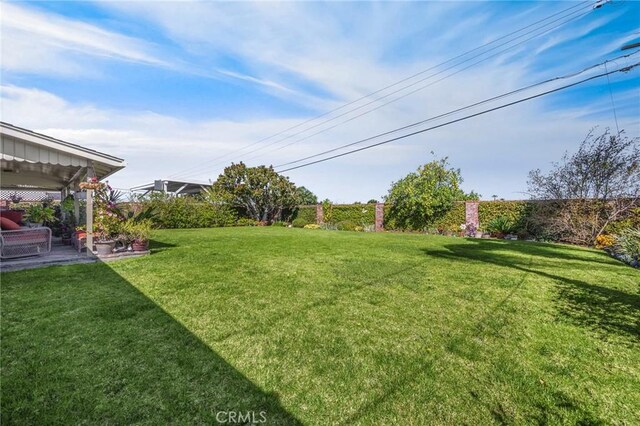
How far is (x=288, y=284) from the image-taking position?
5.13 m

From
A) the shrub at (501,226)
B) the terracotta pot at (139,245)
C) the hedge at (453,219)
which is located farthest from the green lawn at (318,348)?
the hedge at (453,219)

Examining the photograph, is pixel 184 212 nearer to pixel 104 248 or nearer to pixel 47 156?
pixel 104 248

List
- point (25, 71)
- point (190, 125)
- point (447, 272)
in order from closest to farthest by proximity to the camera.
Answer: point (447, 272) < point (25, 71) < point (190, 125)

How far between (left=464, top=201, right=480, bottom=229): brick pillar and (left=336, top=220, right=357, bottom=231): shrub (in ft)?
23.2

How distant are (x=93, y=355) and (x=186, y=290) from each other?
6.54 feet

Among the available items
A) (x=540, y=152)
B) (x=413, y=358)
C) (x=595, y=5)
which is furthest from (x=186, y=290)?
(x=540, y=152)

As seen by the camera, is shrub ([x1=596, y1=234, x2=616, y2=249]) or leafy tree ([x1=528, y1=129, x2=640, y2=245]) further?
leafy tree ([x1=528, y1=129, x2=640, y2=245])

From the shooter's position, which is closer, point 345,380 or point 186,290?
point 345,380

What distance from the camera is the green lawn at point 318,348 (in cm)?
207

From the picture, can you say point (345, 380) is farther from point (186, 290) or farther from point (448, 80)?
point (448, 80)

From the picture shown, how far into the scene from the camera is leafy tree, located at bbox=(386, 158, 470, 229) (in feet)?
56.5

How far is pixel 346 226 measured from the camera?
66.4 feet

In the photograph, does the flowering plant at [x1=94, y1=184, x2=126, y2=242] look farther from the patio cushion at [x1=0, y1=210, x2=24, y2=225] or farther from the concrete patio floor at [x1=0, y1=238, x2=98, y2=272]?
the patio cushion at [x1=0, y1=210, x2=24, y2=225]

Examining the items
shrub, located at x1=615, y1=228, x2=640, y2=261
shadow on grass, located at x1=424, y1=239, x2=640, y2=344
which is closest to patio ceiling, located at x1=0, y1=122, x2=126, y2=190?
shadow on grass, located at x1=424, y1=239, x2=640, y2=344
